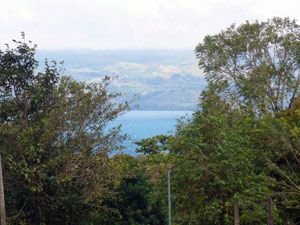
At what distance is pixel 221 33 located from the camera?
27828 mm

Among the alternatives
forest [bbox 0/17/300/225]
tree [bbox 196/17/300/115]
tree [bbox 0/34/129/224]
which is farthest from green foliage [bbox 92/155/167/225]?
tree [bbox 196/17/300/115]

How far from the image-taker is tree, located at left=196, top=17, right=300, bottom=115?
2536cm

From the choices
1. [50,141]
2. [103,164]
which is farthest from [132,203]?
[50,141]

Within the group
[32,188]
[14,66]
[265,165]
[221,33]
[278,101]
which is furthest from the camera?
[221,33]

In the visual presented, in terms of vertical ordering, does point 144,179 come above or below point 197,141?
below

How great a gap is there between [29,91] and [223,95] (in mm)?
15579

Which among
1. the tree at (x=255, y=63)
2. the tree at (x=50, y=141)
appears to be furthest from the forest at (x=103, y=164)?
the tree at (x=255, y=63)

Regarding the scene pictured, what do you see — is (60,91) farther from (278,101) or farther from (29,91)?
(278,101)

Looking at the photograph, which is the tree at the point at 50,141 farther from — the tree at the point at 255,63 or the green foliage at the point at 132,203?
Result: the tree at the point at 255,63

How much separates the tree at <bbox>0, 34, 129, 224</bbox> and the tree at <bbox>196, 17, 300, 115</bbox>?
1295 cm

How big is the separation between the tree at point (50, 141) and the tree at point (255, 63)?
42.5 feet

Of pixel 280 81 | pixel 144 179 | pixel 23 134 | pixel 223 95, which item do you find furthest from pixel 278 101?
pixel 23 134

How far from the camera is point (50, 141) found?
12.6 meters

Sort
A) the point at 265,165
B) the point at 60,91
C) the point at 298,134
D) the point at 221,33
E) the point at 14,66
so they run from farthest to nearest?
the point at 221,33 → the point at 265,165 → the point at 298,134 → the point at 60,91 → the point at 14,66
